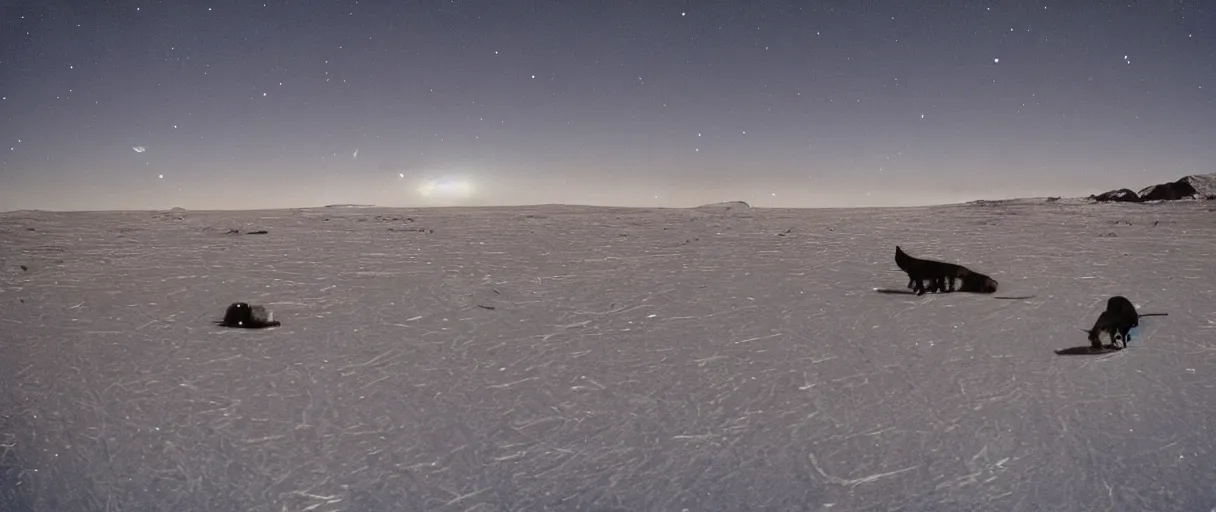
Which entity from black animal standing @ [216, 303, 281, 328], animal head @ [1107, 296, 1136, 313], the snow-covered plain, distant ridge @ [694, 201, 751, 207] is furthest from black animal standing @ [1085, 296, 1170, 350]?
distant ridge @ [694, 201, 751, 207]

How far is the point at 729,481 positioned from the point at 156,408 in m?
4.35

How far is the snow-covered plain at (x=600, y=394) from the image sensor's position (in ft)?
13.1

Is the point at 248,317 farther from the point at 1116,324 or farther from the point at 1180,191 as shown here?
the point at 1180,191

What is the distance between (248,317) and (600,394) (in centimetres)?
416

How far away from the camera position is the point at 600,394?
16.8 feet


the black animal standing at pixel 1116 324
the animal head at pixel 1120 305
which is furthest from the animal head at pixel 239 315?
the animal head at pixel 1120 305

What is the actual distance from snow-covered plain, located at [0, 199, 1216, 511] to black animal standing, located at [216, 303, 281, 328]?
0.73 ft

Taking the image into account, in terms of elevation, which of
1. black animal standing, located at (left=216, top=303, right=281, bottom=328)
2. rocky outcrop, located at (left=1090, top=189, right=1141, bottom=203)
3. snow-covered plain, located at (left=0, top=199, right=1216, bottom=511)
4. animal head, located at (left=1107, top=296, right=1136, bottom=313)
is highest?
rocky outcrop, located at (left=1090, top=189, right=1141, bottom=203)

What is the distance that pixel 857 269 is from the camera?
10.1 meters

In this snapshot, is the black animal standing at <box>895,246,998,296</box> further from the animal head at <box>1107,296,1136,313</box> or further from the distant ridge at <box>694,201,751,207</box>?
the distant ridge at <box>694,201,751,207</box>

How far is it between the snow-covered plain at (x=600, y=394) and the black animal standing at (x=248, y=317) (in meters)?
0.22

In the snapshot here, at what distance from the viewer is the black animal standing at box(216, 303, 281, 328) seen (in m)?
6.84

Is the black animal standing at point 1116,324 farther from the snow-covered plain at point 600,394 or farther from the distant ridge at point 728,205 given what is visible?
the distant ridge at point 728,205

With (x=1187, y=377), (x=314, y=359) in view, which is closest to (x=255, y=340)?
(x=314, y=359)
